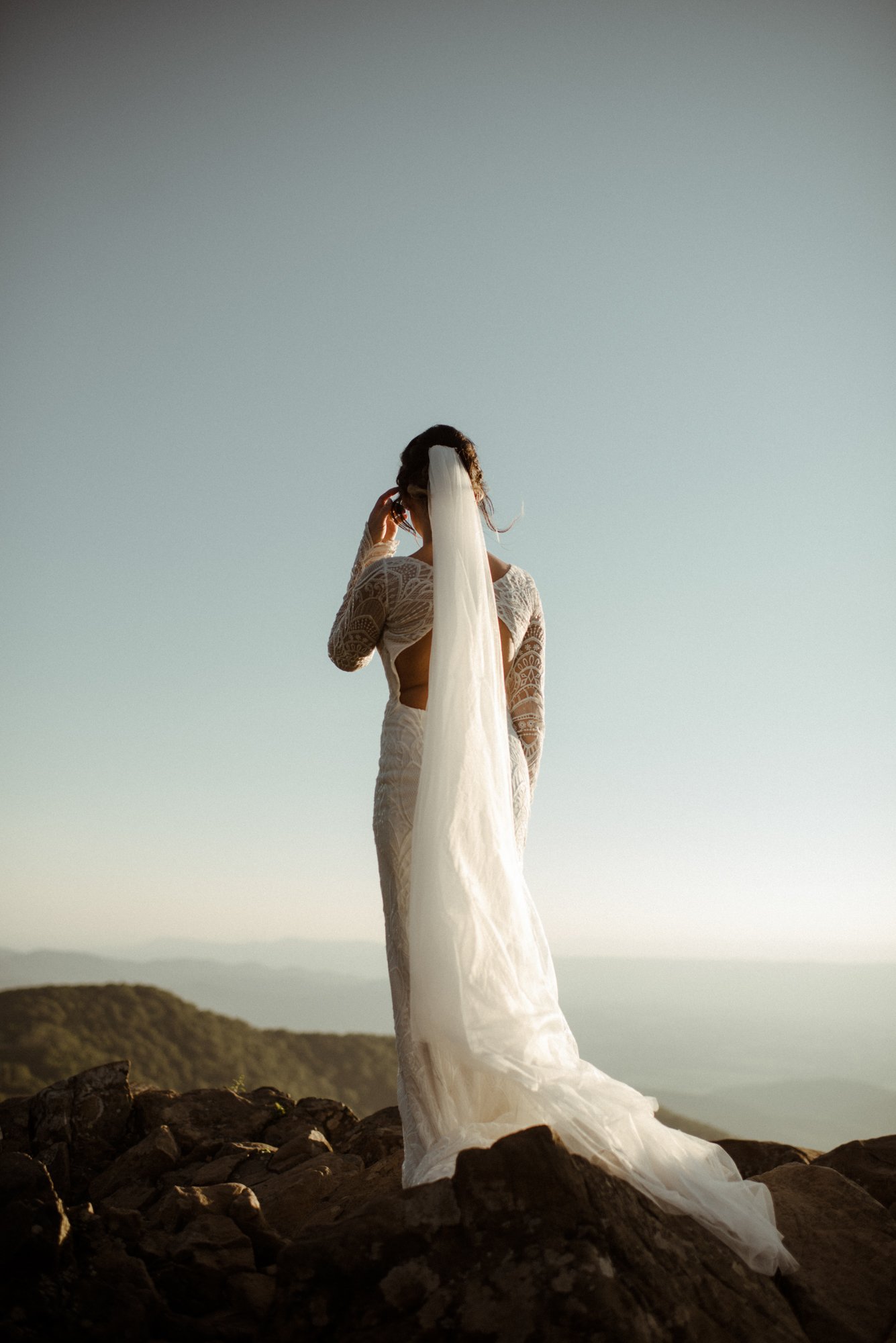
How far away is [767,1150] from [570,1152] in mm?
2848

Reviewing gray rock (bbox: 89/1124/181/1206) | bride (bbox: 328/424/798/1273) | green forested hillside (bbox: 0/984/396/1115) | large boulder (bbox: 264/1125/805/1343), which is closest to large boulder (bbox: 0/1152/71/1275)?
large boulder (bbox: 264/1125/805/1343)

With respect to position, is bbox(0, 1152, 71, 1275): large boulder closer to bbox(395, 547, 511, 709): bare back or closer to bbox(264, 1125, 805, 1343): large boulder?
bbox(264, 1125, 805, 1343): large boulder

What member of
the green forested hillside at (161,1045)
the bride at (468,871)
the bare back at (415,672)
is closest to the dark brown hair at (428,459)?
the bride at (468,871)

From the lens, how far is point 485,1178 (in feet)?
8.56

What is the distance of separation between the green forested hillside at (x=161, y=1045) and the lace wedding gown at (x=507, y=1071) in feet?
24.2

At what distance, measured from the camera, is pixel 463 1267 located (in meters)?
2.42

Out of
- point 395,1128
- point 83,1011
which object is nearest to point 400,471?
point 395,1128

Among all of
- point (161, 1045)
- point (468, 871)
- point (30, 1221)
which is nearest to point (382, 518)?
point (468, 871)

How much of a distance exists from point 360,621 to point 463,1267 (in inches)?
107

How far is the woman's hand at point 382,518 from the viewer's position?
4.75 m

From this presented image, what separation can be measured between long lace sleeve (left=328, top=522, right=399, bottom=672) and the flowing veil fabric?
32cm

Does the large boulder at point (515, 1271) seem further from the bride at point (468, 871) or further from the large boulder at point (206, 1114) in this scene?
A: the large boulder at point (206, 1114)

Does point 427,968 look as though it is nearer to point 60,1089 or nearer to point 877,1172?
point 877,1172

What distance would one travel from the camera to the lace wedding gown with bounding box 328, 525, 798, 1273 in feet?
10.1
